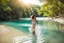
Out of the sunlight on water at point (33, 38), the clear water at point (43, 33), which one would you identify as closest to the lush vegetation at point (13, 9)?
the clear water at point (43, 33)

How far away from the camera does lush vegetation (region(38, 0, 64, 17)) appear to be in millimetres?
2552

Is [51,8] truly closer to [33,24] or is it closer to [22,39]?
[33,24]

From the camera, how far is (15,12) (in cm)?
278

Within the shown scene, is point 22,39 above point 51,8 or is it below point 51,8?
below

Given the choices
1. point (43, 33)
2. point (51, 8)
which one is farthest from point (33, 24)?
point (51, 8)

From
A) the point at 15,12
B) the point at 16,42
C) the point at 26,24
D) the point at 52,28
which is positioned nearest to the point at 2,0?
the point at 15,12

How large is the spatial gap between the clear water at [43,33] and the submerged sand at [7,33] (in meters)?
0.06

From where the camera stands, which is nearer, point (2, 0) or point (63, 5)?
point (63, 5)

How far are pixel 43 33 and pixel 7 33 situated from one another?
65 cm

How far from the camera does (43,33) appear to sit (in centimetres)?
255

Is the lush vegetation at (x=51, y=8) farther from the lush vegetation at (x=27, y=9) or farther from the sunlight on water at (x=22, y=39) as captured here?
the sunlight on water at (x=22, y=39)

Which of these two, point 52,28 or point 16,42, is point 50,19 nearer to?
point 52,28

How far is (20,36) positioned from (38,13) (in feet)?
1.71

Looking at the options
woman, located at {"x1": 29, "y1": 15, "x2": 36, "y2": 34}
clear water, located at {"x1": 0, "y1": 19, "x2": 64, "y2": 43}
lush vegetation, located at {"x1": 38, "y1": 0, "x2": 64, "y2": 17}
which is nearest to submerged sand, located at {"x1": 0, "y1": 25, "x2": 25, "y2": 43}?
clear water, located at {"x1": 0, "y1": 19, "x2": 64, "y2": 43}
